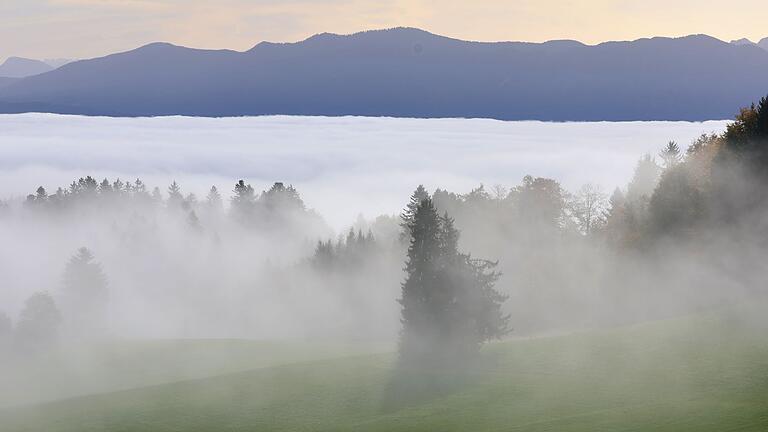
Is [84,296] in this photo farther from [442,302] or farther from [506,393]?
[506,393]

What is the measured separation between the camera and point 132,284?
139 m

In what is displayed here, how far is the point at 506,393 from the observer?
55.8 m

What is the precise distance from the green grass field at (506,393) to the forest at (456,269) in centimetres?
473

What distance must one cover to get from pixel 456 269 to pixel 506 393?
11.1 m

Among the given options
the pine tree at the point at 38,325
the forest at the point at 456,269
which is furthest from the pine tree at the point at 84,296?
the pine tree at the point at 38,325

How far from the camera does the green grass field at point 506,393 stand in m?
49.1

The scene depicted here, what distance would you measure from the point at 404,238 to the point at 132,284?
5792 centimetres

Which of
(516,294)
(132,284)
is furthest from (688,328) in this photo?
(132,284)

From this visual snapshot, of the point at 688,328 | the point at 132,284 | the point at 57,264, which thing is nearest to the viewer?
the point at 688,328

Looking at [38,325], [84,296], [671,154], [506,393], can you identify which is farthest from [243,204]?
[506,393]

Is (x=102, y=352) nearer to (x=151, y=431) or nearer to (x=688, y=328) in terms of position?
(x=151, y=431)

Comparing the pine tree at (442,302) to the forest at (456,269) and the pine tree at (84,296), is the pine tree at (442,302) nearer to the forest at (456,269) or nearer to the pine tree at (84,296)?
the forest at (456,269)

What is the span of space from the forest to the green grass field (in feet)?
15.5

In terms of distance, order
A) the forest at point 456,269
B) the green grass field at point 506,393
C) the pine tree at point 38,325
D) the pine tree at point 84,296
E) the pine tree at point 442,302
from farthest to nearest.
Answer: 1. the pine tree at point 84,296
2. the pine tree at point 38,325
3. the forest at point 456,269
4. the pine tree at point 442,302
5. the green grass field at point 506,393
